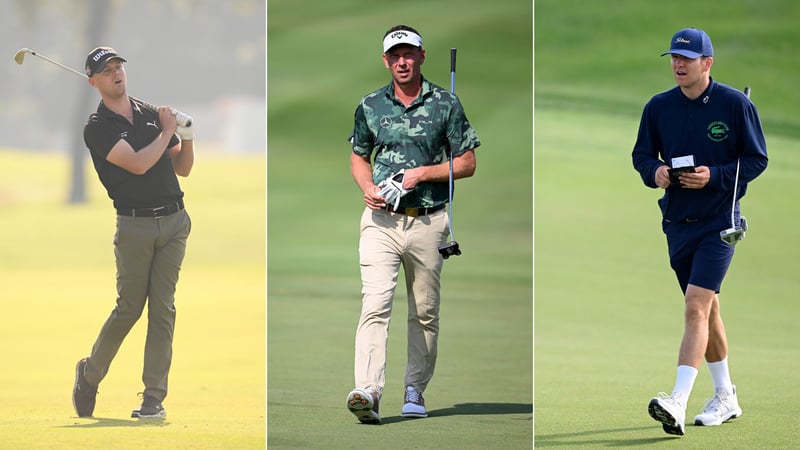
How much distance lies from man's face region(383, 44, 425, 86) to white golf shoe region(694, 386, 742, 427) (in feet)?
6.82

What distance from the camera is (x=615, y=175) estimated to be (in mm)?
11133

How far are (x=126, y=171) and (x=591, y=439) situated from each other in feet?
8.10

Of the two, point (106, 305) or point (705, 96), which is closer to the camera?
point (705, 96)

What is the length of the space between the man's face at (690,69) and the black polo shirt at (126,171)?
2.41 metres

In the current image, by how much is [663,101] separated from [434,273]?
4.42 feet

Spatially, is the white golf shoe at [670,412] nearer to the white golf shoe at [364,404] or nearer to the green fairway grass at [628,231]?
the green fairway grass at [628,231]

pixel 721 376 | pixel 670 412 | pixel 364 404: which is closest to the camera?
pixel 670 412

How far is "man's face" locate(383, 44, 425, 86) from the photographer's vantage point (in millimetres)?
7250

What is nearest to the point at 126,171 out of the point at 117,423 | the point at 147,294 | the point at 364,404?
the point at 147,294

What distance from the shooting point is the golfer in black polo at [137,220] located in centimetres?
724

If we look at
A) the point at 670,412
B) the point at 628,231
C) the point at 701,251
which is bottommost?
the point at 670,412

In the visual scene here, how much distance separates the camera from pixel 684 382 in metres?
6.95

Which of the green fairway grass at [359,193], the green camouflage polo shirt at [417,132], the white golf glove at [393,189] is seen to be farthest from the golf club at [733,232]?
the green fairway grass at [359,193]

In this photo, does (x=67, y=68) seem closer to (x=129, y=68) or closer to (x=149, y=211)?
(x=129, y=68)
